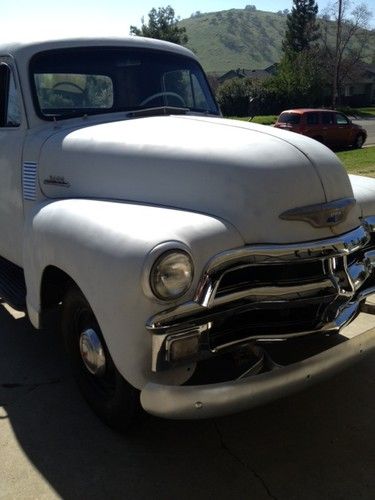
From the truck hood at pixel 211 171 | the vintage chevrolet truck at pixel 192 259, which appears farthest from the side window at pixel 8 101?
the truck hood at pixel 211 171

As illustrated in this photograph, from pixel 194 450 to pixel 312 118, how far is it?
17959 mm

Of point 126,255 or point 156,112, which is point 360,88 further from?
point 126,255

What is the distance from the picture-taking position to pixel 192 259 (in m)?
2.49

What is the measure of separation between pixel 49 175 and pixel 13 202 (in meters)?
0.55

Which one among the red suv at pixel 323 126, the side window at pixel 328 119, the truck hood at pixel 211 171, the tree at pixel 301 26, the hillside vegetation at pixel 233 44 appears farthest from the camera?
the hillside vegetation at pixel 233 44

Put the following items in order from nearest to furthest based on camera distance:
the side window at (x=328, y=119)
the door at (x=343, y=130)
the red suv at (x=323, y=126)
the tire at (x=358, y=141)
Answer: the red suv at (x=323, y=126)
the side window at (x=328, y=119)
the door at (x=343, y=130)
the tire at (x=358, y=141)

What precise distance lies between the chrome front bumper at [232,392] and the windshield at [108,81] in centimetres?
226

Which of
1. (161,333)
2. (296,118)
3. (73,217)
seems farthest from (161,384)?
(296,118)

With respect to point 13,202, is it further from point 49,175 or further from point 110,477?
point 110,477

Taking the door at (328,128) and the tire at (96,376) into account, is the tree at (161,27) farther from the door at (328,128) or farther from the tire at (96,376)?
the tire at (96,376)

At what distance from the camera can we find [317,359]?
8.71 ft

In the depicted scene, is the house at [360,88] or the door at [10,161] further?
the house at [360,88]

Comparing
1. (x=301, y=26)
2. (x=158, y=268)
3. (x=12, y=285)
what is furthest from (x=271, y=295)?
(x=301, y=26)

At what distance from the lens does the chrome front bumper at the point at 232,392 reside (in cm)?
239
